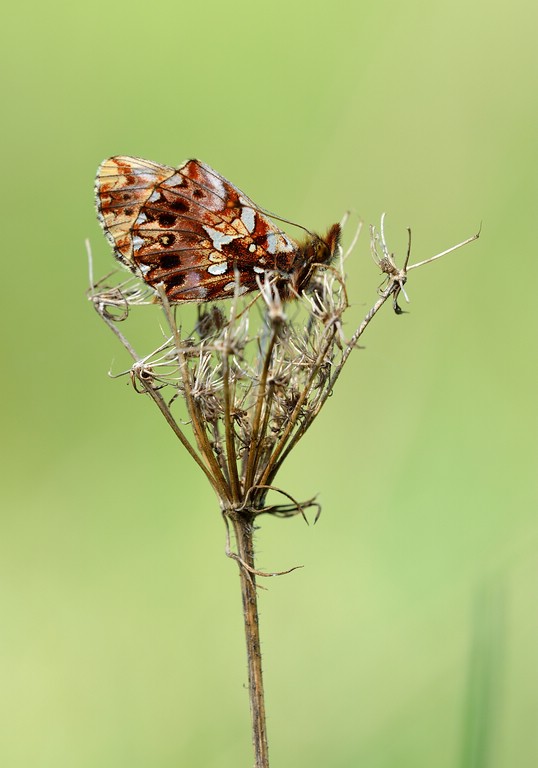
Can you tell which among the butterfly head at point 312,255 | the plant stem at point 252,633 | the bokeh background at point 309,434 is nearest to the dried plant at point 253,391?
the plant stem at point 252,633

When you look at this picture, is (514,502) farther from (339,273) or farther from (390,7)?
(390,7)

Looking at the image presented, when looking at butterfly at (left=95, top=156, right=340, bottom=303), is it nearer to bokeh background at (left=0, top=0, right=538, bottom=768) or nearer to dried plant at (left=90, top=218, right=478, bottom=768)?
dried plant at (left=90, top=218, right=478, bottom=768)

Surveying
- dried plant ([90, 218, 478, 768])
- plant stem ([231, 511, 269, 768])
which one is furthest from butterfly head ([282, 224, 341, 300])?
plant stem ([231, 511, 269, 768])

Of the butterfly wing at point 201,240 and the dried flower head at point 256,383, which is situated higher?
the butterfly wing at point 201,240

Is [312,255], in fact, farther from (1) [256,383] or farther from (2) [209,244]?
(1) [256,383]

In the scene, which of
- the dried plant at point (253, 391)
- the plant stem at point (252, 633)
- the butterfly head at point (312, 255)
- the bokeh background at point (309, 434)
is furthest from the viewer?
the bokeh background at point (309, 434)

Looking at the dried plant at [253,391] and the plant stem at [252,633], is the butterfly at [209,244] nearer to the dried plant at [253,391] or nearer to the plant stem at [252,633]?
the dried plant at [253,391]

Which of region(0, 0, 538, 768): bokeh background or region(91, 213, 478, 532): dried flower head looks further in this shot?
region(0, 0, 538, 768): bokeh background
